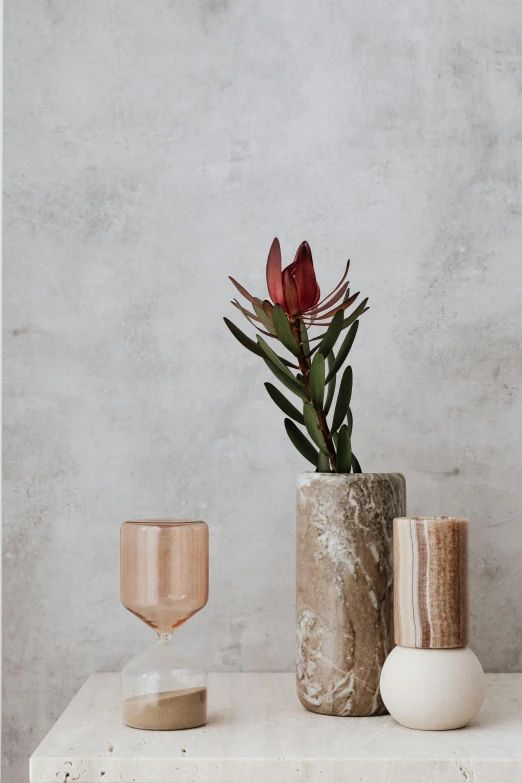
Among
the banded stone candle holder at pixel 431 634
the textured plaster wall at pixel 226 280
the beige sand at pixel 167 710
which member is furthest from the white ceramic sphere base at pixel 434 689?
the textured plaster wall at pixel 226 280

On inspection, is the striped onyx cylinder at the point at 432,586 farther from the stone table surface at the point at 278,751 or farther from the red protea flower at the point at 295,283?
the red protea flower at the point at 295,283

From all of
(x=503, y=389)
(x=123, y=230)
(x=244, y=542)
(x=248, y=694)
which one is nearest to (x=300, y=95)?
(x=123, y=230)

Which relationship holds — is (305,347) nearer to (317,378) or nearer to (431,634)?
(317,378)

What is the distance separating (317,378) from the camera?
82cm

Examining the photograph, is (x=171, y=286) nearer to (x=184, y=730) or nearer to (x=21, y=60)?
(x=21, y=60)

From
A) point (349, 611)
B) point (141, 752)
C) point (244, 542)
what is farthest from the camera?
point (244, 542)

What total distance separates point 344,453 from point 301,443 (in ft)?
0.21

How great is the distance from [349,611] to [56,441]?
0.46 meters

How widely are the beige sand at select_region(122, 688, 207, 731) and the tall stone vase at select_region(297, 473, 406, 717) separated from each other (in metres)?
0.13

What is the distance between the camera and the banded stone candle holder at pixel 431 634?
2.48ft

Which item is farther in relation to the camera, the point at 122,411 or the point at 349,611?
the point at 122,411

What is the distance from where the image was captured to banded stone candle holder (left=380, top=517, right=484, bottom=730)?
0.76 metres

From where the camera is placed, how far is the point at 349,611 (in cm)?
83

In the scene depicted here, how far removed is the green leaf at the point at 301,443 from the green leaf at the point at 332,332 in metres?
0.10
